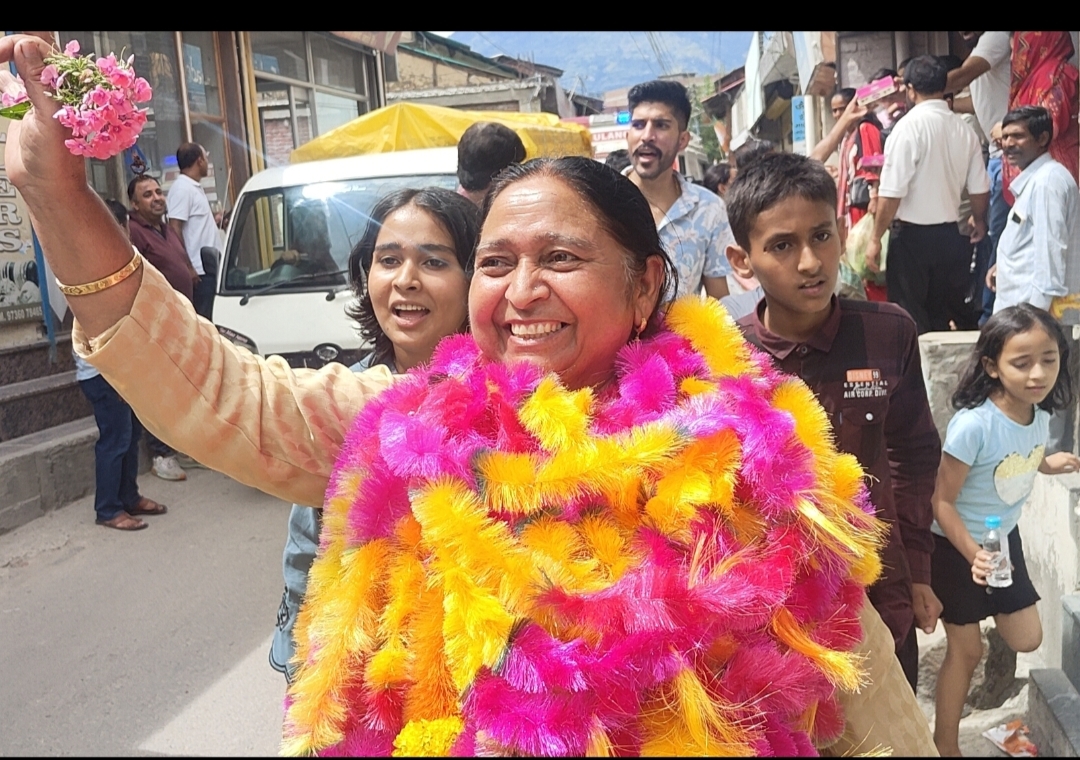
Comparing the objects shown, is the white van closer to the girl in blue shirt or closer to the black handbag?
the black handbag

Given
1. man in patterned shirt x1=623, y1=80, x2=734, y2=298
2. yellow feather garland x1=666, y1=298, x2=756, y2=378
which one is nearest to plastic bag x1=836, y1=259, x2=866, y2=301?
man in patterned shirt x1=623, y1=80, x2=734, y2=298

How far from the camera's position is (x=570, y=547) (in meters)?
1.09

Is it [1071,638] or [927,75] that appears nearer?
[1071,638]

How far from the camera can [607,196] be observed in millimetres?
1242

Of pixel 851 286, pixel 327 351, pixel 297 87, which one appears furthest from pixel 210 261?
pixel 297 87

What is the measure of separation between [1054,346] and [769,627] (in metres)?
2.03

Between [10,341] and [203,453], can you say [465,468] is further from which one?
[10,341]

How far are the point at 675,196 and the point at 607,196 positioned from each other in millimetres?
2087

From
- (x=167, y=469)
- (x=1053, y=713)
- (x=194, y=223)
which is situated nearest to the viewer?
(x=1053, y=713)

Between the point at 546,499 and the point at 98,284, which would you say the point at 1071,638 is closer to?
the point at 546,499

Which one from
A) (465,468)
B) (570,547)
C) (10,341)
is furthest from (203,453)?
(10,341)

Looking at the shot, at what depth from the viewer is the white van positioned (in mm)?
4656

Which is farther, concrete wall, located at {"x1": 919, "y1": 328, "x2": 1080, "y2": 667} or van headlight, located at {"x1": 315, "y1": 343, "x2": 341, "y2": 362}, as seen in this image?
van headlight, located at {"x1": 315, "y1": 343, "x2": 341, "y2": 362}

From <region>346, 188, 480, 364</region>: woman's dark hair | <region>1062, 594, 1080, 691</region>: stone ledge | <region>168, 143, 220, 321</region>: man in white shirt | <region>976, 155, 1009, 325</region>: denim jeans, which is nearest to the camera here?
<region>346, 188, 480, 364</region>: woman's dark hair
